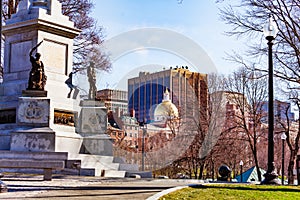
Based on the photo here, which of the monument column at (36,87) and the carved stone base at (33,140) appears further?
the monument column at (36,87)

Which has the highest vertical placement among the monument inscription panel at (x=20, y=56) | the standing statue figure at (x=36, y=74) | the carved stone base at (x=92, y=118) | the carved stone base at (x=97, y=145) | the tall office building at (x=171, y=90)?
the tall office building at (x=171, y=90)

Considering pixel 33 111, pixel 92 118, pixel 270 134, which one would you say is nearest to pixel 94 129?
pixel 92 118

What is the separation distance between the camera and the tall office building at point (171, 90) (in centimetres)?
4280

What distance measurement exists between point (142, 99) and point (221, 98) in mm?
33046

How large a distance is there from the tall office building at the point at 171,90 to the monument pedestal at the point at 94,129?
19314mm

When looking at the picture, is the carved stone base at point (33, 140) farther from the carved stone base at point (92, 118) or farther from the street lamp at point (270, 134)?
the street lamp at point (270, 134)

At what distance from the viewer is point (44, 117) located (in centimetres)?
1941

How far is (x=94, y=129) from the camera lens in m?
22.3

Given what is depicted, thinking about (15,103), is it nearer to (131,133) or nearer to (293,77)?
(293,77)

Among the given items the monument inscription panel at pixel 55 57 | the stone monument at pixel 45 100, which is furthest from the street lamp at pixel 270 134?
the monument inscription panel at pixel 55 57

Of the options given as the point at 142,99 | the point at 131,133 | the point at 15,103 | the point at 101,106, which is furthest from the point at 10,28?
the point at 131,133

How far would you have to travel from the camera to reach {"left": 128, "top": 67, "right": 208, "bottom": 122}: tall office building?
42.8 meters

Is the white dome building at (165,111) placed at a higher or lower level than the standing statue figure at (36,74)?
higher

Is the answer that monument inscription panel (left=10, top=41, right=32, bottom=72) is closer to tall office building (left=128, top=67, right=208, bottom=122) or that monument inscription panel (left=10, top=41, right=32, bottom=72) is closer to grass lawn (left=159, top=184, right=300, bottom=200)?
grass lawn (left=159, top=184, right=300, bottom=200)
